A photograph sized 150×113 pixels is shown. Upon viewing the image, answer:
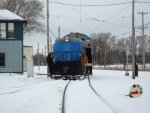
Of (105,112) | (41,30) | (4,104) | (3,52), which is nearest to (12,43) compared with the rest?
(3,52)

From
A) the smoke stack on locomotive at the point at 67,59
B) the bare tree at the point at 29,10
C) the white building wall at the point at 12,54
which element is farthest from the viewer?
the bare tree at the point at 29,10

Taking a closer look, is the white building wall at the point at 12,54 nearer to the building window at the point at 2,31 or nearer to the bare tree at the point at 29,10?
the building window at the point at 2,31

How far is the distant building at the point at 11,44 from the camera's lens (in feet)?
136

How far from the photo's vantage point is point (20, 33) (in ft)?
138

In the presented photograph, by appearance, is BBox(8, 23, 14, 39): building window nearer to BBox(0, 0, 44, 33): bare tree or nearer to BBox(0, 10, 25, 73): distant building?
BBox(0, 10, 25, 73): distant building

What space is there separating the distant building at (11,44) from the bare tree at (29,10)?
109 feet

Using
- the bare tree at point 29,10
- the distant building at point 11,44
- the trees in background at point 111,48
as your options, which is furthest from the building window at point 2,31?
the trees in background at point 111,48

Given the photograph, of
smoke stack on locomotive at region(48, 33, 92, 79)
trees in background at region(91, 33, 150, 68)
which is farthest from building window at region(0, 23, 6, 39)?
trees in background at region(91, 33, 150, 68)

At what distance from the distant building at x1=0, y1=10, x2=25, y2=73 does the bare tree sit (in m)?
33.3

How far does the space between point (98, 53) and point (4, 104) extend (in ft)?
408

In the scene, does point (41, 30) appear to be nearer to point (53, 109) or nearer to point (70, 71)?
point (70, 71)

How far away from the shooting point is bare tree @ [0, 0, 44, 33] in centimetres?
7531

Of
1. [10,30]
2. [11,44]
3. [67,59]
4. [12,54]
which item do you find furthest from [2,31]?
[67,59]

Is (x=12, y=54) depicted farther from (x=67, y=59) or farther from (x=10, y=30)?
(x=67, y=59)
